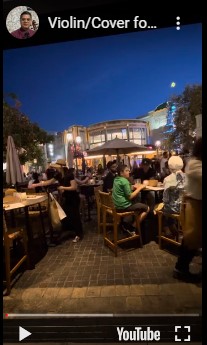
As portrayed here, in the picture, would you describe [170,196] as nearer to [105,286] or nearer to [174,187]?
[174,187]

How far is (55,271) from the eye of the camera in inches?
129

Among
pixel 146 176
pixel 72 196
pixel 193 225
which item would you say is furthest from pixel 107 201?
pixel 193 225

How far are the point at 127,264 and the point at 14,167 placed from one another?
274cm

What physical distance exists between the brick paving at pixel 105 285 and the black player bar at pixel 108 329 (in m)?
0.11

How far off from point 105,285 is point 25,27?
10.3ft

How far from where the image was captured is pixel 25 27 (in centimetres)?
259

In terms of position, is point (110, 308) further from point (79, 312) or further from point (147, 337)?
point (147, 337)

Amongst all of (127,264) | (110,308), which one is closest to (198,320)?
(110,308)

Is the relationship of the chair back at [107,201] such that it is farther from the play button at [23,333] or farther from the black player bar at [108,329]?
the play button at [23,333]

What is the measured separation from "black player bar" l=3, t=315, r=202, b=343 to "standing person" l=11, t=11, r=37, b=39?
3027 mm

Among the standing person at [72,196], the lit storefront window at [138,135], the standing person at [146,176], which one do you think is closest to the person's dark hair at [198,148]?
the standing person at [72,196]

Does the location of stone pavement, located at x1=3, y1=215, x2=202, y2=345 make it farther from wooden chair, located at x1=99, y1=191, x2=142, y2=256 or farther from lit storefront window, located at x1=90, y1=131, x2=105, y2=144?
lit storefront window, located at x1=90, y1=131, x2=105, y2=144

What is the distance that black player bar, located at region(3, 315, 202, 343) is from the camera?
2.05m

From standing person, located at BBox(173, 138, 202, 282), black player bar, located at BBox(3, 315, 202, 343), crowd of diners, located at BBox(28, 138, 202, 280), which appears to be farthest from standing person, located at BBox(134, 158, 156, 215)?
standing person, located at BBox(173, 138, 202, 282)
